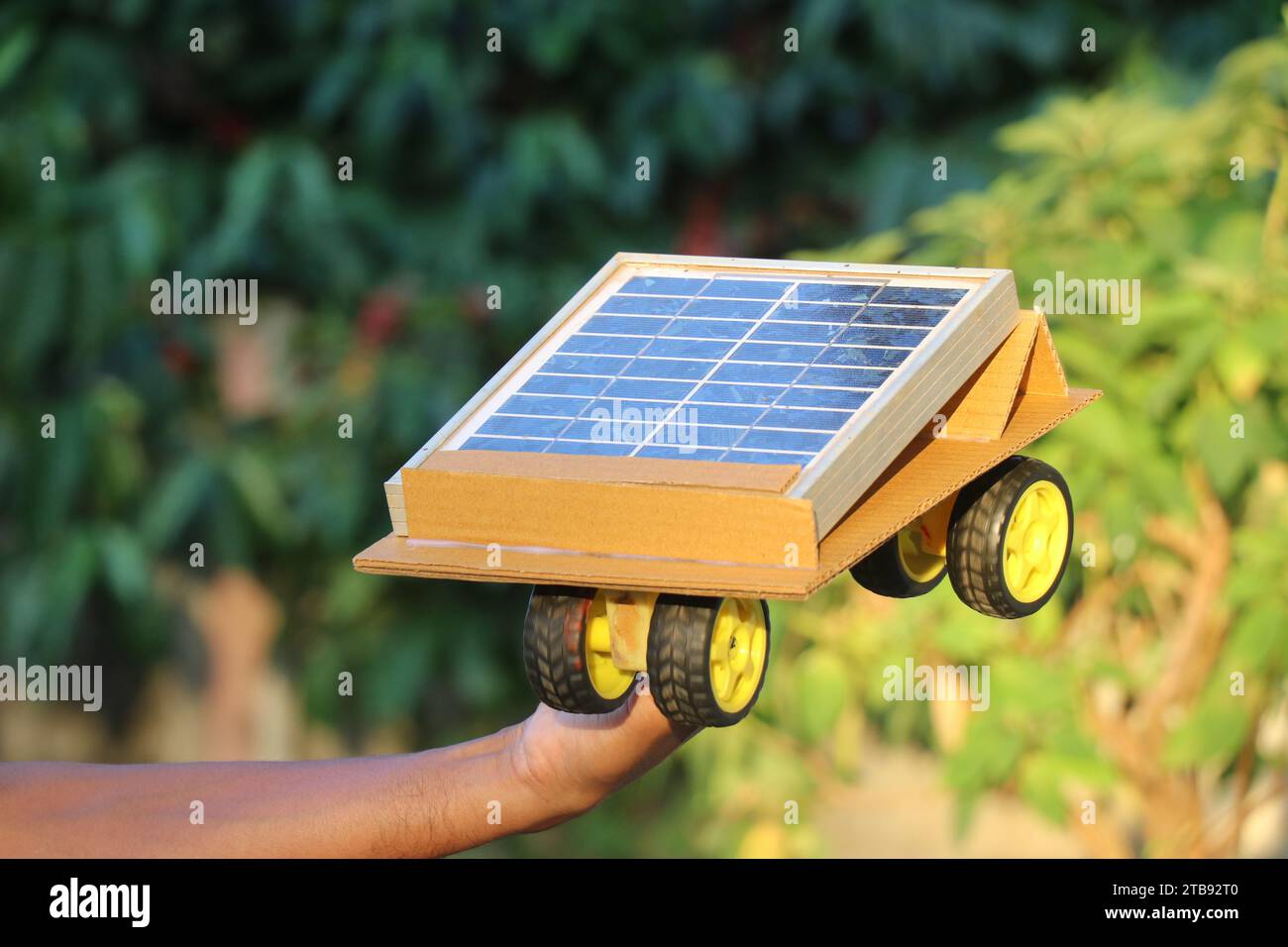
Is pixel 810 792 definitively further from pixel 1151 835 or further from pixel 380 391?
pixel 380 391

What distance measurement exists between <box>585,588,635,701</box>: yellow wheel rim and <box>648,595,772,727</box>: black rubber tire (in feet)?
0.34

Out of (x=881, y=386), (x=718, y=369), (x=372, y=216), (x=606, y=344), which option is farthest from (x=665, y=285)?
(x=372, y=216)

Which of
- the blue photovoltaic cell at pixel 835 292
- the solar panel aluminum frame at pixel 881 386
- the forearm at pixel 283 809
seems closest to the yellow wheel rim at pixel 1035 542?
the solar panel aluminum frame at pixel 881 386

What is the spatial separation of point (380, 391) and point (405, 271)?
2.09 ft

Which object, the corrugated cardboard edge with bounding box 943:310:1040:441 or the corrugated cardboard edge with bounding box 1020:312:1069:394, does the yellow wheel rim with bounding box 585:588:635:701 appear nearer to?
the corrugated cardboard edge with bounding box 943:310:1040:441

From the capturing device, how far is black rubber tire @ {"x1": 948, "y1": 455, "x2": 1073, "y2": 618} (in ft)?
8.13

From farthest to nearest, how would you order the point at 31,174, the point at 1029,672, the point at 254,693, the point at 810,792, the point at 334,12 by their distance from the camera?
the point at 254,693, the point at 334,12, the point at 31,174, the point at 810,792, the point at 1029,672

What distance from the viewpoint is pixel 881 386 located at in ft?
7.52

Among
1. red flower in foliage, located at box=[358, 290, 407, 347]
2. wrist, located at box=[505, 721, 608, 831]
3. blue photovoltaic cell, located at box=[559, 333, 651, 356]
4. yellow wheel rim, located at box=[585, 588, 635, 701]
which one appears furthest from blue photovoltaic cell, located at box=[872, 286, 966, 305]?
red flower in foliage, located at box=[358, 290, 407, 347]

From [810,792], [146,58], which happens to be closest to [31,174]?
[146,58]

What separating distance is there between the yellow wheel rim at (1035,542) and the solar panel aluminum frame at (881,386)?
9.4 inches

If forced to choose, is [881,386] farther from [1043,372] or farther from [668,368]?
[1043,372]

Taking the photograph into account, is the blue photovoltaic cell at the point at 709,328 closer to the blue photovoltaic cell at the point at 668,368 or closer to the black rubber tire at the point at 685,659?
the blue photovoltaic cell at the point at 668,368

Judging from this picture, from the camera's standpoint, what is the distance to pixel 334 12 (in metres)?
6.33
